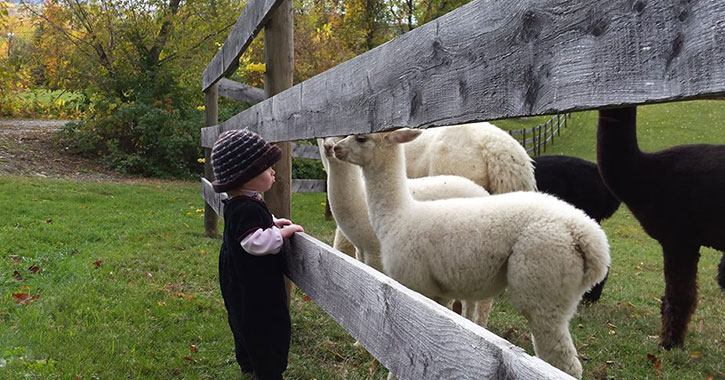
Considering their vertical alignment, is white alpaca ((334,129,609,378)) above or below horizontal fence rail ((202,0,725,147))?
below

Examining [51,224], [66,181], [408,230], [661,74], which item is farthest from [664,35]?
[66,181]

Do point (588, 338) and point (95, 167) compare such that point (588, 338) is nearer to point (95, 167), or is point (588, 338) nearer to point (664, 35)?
point (664, 35)

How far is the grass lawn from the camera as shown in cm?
434

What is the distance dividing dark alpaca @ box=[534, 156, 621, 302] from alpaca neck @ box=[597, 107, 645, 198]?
183 cm

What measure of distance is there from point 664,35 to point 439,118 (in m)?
0.75

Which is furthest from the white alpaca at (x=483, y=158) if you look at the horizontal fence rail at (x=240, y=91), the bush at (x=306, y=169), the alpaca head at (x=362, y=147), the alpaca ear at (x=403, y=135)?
the bush at (x=306, y=169)

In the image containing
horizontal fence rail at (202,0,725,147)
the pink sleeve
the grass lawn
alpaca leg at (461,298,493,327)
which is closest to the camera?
horizontal fence rail at (202,0,725,147)

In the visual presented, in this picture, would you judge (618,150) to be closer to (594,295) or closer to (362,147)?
(594,295)

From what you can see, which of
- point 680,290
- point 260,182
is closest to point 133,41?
point 260,182

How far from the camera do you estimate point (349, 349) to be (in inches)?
188

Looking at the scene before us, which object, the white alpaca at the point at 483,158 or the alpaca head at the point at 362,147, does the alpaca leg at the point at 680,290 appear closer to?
the white alpaca at the point at 483,158

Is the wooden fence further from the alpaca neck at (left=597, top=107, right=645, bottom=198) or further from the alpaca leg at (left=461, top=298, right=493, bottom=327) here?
the alpaca neck at (left=597, top=107, right=645, bottom=198)

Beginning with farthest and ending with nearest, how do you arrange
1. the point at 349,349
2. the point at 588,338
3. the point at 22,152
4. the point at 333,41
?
1. the point at 333,41
2. the point at 22,152
3. the point at 588,338
4. the point at 349,349

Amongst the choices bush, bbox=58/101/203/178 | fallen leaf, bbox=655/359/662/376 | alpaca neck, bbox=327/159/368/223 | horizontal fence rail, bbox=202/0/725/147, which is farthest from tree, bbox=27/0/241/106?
horizontal fence rail, bbox=202/0/725/147
